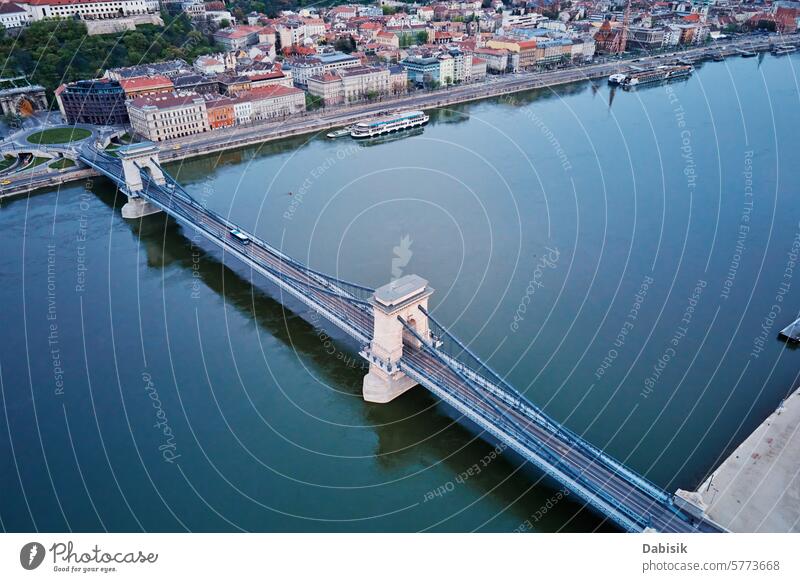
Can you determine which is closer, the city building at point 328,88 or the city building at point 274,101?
the city building at point 274,101

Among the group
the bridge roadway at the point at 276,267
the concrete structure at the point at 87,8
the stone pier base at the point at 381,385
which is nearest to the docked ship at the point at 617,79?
the bridge roadway at the point at 276,267

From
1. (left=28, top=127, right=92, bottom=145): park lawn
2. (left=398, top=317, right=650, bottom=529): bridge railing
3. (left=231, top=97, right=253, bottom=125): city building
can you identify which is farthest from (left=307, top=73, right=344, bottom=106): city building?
(left=398, top=317, right=650, bottom=529): bridge railing

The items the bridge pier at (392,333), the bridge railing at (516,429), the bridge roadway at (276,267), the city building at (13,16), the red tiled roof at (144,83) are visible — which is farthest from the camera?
the city building at (13,16)

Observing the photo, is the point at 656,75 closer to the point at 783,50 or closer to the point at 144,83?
the point at 783,50

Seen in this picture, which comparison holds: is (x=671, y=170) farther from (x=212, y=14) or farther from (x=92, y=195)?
(x=212, y=14)

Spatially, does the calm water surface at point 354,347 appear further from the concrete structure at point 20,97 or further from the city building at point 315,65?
the city building at point 315,65

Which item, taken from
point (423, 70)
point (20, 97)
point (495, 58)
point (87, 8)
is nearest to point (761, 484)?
point (423, 70)
